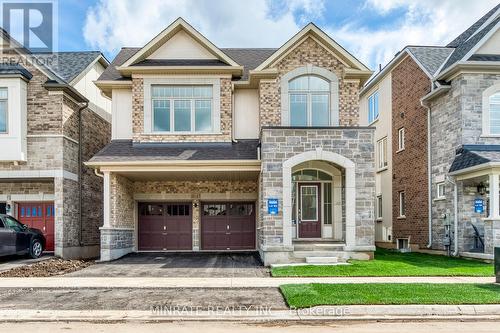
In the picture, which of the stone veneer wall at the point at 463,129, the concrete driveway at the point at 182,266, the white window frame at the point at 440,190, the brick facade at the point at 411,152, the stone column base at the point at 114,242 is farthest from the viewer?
the brick facade at the point at 411,152

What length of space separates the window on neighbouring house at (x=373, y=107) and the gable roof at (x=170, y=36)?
11223 millimetres

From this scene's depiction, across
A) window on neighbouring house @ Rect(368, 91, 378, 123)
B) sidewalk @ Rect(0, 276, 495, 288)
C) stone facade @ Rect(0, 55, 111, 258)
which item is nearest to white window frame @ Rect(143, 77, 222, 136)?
stone facade @ Rect(0, 55, 111, 258)

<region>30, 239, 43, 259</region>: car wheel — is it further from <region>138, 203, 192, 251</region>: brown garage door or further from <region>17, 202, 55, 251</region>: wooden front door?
<region>138, 203, 192, 251</region>: brown garage door

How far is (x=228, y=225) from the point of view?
19969 mm

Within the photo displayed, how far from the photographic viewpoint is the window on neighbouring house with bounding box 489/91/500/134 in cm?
1695

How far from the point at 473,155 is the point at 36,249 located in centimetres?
1630

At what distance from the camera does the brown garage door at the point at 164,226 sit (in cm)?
1981

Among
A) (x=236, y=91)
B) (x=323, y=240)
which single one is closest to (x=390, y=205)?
(x=323, y=240)

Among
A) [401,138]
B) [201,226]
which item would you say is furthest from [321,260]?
[401,138]

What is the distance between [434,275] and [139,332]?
8521 mm

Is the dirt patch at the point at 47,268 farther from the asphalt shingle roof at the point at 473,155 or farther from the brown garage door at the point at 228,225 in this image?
the asphalt shingle roof at the point at 473,155

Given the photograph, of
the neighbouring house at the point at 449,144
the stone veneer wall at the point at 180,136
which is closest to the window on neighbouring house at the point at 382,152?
the neighbouring house at the point at 449,144

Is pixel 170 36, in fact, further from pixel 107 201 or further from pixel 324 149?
pixel 324 149

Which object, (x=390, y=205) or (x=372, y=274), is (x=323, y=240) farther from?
(x=390, y=205)
